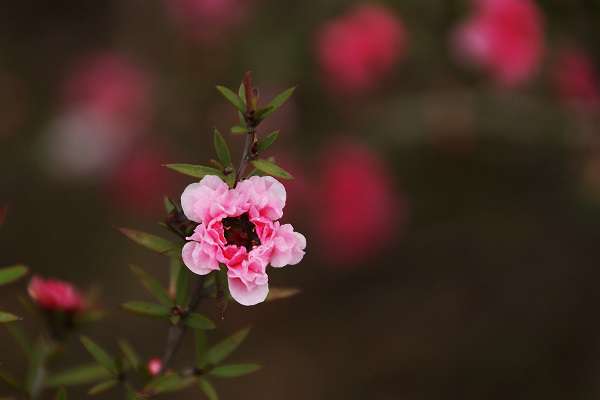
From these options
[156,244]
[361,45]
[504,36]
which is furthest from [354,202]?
[156,244]

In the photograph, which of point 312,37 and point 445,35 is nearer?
point 445,35

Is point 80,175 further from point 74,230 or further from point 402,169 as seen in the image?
point 402,169

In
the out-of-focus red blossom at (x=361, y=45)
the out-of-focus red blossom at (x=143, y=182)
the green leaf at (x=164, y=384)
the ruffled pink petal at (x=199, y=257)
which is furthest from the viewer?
the out-of-focus red blossom at (x=143, y=182)

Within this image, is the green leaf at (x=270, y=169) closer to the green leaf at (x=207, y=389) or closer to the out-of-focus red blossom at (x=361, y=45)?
the green leaf at (x=207, y=389)

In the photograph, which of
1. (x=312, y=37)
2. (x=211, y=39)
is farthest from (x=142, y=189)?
(x=312, y=37)

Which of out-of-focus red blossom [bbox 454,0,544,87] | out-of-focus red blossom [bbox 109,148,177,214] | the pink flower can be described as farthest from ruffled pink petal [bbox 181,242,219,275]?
out-of-focus red blossom [bbox 109,148,177,214]

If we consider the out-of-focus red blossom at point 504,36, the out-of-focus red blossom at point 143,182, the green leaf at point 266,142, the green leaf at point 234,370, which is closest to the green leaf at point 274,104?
the green leaf at point 266,142
